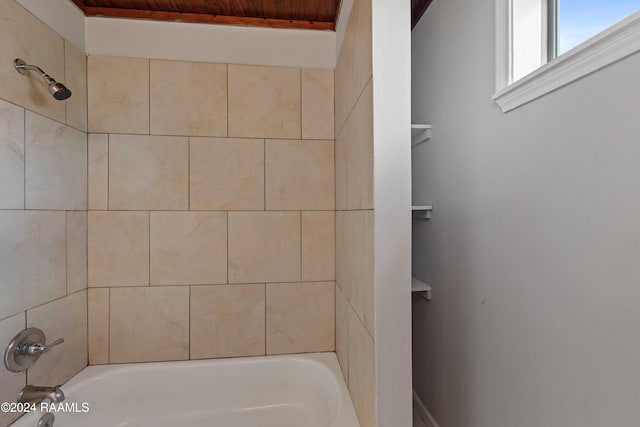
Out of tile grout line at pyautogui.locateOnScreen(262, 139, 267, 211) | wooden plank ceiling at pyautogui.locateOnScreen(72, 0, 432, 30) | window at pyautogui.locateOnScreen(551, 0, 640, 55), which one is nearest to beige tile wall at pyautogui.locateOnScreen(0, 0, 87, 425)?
wooden plank ceiling at pyautogui.locateOnScreen(72, 0, 432, 30)

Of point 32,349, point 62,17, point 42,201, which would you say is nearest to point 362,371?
point 32,349

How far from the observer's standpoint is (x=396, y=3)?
968mm

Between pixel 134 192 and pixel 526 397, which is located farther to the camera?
pixel 134 192

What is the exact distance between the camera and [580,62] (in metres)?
0.99

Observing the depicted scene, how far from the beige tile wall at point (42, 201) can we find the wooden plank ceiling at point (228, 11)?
0.31 m

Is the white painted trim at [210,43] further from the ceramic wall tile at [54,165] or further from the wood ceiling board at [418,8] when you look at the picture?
the wood ceiling board at [418,8]

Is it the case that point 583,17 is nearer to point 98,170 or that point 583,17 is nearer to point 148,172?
point 148,172

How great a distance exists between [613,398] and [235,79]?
1.99 meters

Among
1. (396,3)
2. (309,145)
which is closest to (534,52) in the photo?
(396,3)

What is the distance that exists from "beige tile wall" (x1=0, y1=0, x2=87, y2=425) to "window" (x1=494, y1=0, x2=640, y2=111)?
6.32 ft

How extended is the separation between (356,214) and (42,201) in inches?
52.6

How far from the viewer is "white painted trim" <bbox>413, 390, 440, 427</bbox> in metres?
1.93

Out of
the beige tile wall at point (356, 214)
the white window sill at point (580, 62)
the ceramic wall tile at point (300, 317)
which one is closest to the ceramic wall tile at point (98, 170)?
the ceramic wall tile at point (300, 317)

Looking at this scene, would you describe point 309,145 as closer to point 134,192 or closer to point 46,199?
point 134,192
